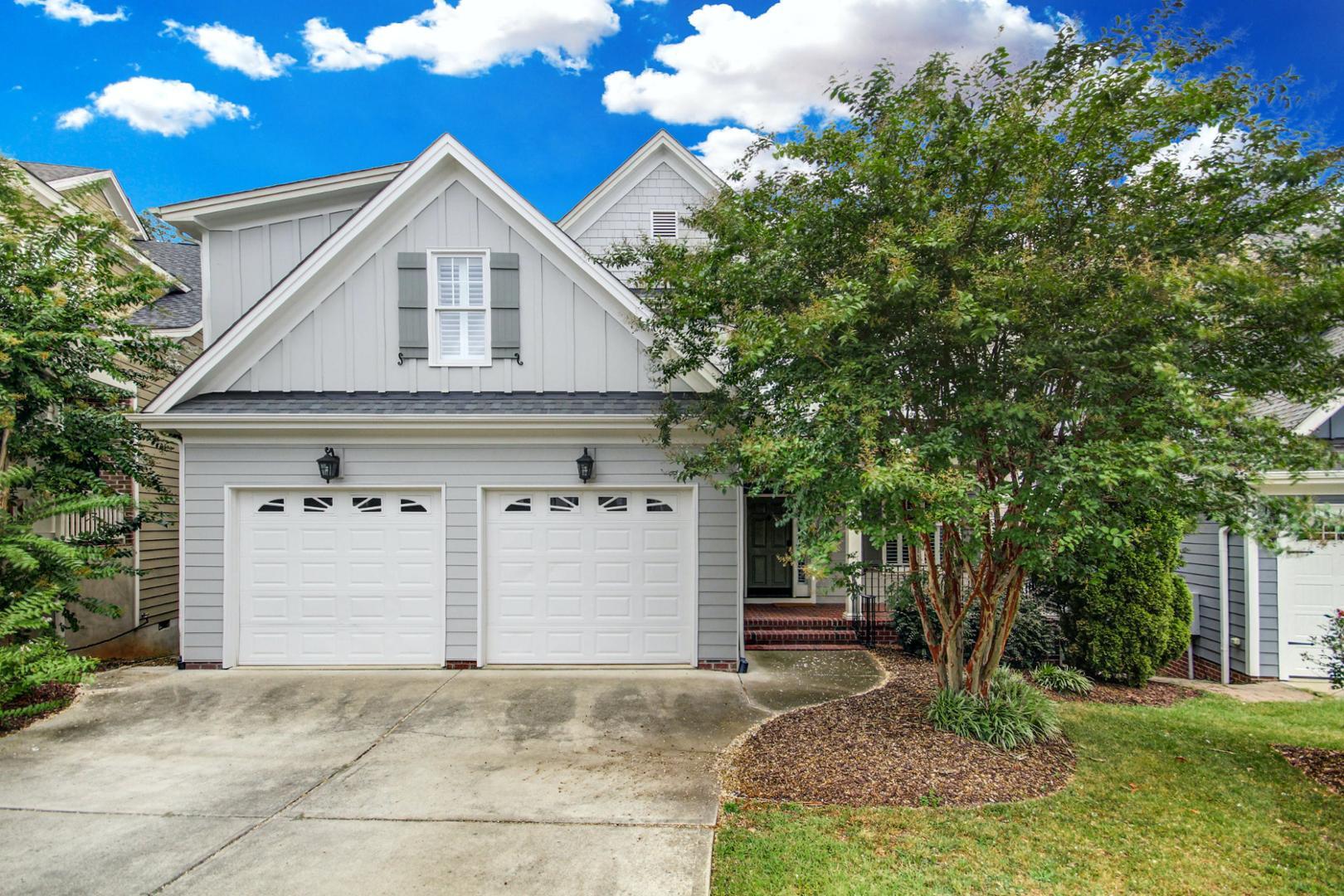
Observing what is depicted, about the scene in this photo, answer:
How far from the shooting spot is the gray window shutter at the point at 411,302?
7844 millimetres

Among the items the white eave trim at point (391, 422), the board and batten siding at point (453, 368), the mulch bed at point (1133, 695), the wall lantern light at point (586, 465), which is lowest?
the mulch bed at point (1133, 695)

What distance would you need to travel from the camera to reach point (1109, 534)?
4.39 metres

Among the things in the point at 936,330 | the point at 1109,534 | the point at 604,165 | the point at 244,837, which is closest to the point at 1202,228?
the point at 936,330

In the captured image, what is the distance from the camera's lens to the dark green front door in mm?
11703

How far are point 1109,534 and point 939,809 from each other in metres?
2.22

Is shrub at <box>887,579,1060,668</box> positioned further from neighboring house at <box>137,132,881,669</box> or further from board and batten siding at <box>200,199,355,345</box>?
board and batten siding at <box>200,199,355,345</box>

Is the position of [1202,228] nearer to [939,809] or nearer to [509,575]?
[939,809]

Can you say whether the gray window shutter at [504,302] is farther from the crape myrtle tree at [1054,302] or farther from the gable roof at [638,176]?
the gable roof at [638,176]

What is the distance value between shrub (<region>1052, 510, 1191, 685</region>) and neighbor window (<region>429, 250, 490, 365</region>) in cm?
802

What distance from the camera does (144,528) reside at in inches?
392

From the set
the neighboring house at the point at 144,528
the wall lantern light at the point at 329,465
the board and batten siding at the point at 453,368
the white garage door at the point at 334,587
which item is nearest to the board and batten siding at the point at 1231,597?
the board and batten siding at the point at 453,368

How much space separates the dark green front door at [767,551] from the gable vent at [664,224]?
5.59 m

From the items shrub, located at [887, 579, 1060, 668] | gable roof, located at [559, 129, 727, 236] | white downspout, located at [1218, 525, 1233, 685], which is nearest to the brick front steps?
shrub, located at [887, 579, 1060, 668]

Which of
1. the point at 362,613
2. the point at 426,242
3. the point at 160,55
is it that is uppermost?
the point at 160,55
